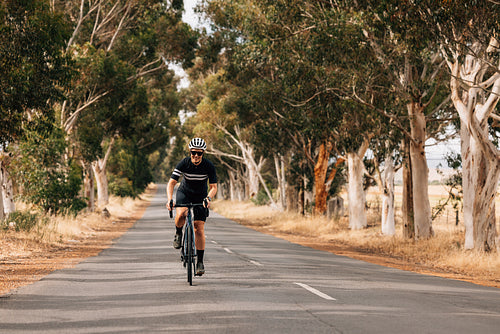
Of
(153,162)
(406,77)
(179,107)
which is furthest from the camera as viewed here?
(153,162)

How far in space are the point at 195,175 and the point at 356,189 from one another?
63.4 feet

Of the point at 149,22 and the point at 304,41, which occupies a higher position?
the point at 149,22

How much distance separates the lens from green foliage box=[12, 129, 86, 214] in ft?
84.8

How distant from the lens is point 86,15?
29.4 metres

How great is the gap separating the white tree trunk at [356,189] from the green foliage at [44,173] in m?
12.2

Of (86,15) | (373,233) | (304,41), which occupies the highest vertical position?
(86,15)

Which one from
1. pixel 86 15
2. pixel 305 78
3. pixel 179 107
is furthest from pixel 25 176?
pixel 179 107

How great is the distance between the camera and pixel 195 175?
9719mm

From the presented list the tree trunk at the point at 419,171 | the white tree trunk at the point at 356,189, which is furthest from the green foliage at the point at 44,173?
the tree trunk at the point at 419,171

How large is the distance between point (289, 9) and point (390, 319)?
15.5 m

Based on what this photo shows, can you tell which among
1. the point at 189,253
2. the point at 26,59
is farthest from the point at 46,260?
the point at 189,253

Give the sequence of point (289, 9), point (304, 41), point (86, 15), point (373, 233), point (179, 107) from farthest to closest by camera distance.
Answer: point (179, 107)
point (86, 15)
point (373, 233)
point (304, 41)
point (289, 9)

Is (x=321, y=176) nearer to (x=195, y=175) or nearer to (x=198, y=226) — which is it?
(x=198, y=226)

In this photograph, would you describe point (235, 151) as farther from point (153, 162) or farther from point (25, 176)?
point (153, 162)
